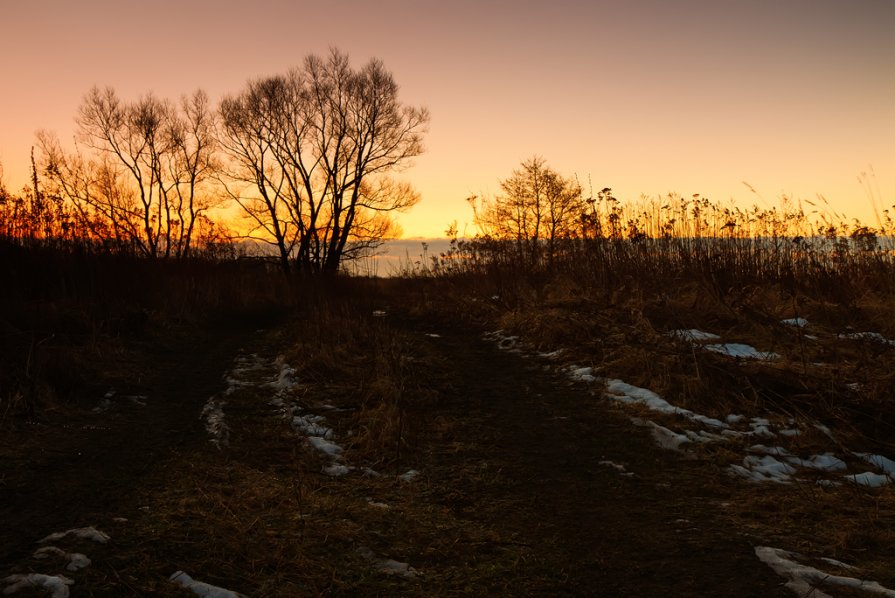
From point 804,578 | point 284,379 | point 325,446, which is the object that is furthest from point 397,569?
point 284,379

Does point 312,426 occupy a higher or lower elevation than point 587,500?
higher

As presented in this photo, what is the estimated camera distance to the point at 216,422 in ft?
16.1

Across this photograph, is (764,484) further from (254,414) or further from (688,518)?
(254,414)

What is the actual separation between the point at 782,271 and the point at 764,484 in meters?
6.98

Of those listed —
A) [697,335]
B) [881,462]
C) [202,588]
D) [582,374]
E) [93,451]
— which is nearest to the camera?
[202,588]

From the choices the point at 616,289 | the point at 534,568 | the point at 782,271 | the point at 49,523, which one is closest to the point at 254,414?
the point at 49,523

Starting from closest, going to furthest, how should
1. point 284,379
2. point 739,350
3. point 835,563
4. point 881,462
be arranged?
1. point 835,563
2. point 881,462
3. point 739,350
4. point 284,379

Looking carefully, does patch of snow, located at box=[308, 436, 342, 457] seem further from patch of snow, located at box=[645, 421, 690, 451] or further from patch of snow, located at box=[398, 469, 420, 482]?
patch of snow, located at box=[645, 421, 690, 451]

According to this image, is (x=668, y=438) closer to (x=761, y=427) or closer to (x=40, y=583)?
(x=761, y=427)

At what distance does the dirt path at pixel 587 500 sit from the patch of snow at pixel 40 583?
5.98ft

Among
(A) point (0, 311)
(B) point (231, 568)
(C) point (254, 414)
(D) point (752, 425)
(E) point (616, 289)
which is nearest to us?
(B) point (231, 568)

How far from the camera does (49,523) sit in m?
2.84

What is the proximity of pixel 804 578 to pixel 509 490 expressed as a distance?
1672 millimetres

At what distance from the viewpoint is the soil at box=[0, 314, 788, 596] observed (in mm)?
2629
